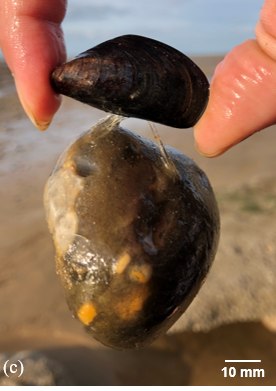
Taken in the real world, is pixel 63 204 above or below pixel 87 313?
above

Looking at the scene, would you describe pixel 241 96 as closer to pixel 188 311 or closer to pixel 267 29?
pixel 267 29

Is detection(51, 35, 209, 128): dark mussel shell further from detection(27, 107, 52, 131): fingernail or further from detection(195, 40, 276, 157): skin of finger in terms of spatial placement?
detection(27, 107, 52, 131): fingernail

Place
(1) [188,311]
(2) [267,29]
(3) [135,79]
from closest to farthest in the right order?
(3) [135,79], (2) [267,29], (1) [188,311]

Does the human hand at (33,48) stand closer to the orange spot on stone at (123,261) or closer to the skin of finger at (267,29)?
the orange spot on stone at (123,261)

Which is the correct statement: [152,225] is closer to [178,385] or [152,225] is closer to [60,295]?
[178,385]

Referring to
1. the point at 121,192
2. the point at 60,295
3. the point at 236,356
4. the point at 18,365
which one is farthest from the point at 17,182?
the point at 236,356

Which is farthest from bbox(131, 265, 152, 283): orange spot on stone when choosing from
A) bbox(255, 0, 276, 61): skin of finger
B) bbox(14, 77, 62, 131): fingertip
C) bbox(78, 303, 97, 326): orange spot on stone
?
bbox(255, 0, 276, 61): skin of finger

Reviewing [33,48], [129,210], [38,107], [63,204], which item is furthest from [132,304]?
[33,48]
